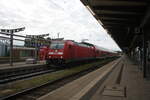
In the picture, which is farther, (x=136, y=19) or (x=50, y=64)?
(x=50, y=64)

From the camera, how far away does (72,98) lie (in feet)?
24.8

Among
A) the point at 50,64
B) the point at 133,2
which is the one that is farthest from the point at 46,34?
the point at 133,2

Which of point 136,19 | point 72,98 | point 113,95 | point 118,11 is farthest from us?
point 136,19

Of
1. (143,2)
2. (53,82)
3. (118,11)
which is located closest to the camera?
(143,2)

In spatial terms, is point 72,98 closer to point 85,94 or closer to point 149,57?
point 85,94

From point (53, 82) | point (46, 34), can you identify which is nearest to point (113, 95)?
point (53, 82)

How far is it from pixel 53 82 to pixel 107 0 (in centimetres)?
545

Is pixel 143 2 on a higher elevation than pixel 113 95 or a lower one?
higher

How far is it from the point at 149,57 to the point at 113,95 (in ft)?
91.5

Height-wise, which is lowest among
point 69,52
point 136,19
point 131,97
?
point 131,97

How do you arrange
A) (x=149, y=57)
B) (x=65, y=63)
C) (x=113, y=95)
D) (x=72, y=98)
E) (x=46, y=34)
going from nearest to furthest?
1. (x=72, y=98)
2. (x=113, y=95)
3. (x=65, y=63)
4. (x=149, y=57)
5. (x=46, y=34)

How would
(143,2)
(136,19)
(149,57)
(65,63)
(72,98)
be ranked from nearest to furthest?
(72,98)
(143,2)
(136,19)
(65,63)
(149,57)

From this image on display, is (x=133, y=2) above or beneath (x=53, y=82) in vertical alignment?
above

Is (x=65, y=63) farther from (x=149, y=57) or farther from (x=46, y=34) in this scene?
(x=46, y=34)
